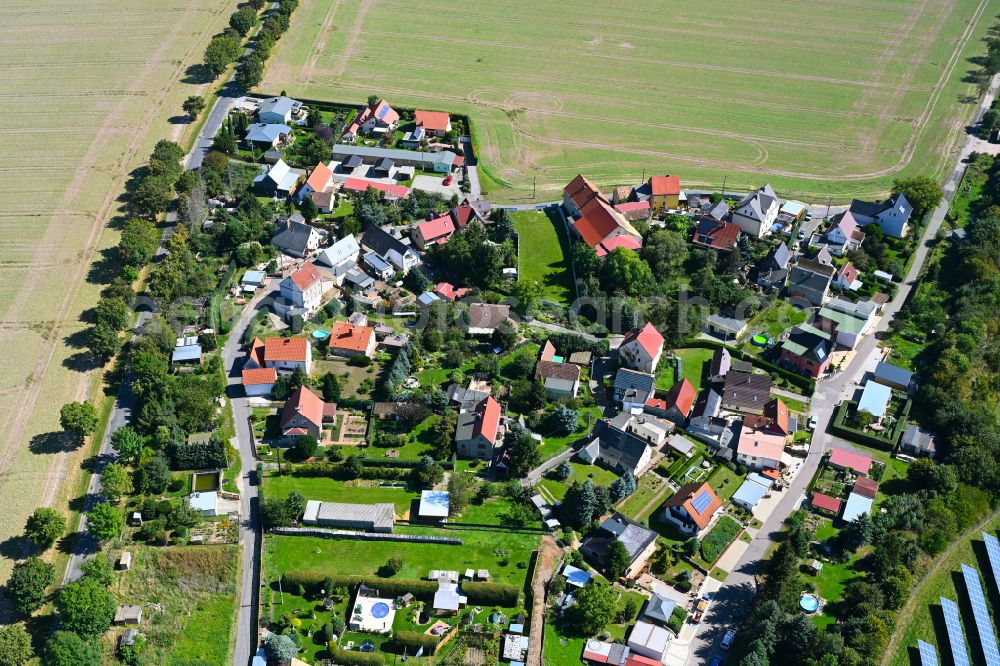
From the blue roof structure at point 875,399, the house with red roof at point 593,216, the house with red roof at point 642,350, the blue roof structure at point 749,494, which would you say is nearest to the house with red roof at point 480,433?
the house with red roof at point 642,350

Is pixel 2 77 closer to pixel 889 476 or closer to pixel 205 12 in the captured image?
pixel 205 12

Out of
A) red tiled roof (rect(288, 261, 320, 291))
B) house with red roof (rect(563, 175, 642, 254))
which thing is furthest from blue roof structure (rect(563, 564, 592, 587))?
house with red roof (rect(563, 175, 642, 254))

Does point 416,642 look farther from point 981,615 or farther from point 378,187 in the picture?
point 378,187

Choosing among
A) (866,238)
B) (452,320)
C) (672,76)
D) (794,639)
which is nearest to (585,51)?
(672,76)

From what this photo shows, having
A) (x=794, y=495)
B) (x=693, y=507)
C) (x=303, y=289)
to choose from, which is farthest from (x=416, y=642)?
(x=303, y=289)

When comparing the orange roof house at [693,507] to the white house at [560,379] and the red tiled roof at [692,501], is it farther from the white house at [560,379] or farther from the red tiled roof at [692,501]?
the white house at [560,379]
